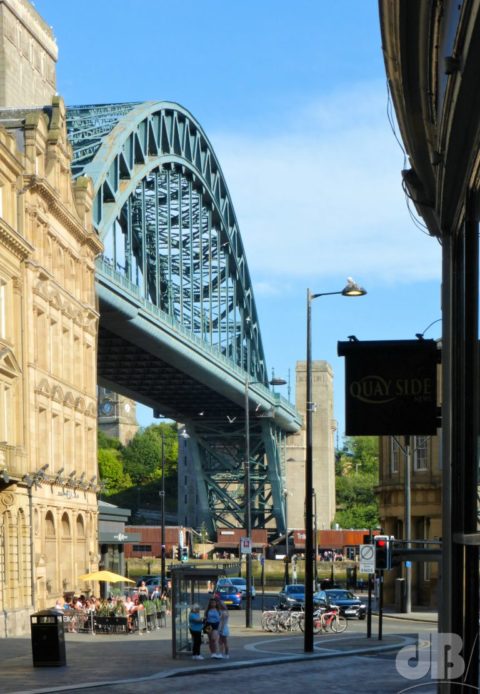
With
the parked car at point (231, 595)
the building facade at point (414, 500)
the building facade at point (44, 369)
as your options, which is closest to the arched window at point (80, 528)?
the building facade at point (44, 369)

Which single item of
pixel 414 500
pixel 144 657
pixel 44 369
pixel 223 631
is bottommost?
pixel 144 657

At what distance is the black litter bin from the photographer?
33.2 meters

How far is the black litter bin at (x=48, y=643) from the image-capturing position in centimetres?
3316

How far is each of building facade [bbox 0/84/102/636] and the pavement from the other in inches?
230

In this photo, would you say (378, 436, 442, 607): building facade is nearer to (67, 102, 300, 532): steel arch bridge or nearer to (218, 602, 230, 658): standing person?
(67, 102, 300, 532): steel arch bridge

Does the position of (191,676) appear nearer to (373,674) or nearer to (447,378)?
(373,674)

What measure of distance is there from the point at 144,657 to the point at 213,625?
2.49 metres

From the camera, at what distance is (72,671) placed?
105 feet

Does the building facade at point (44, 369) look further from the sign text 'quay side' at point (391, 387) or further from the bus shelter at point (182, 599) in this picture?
the sign text 'quay side' at point (391, 387)

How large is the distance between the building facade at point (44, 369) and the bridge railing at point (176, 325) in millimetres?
8930

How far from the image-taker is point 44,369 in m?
59.2

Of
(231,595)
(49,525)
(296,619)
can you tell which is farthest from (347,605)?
(49,525)

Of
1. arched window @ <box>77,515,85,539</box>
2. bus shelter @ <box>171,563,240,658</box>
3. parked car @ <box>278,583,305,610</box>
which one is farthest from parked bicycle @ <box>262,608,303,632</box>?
arched window @ <box>77,515,85,539</box>

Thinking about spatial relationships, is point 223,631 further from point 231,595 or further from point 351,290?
point 231,595
